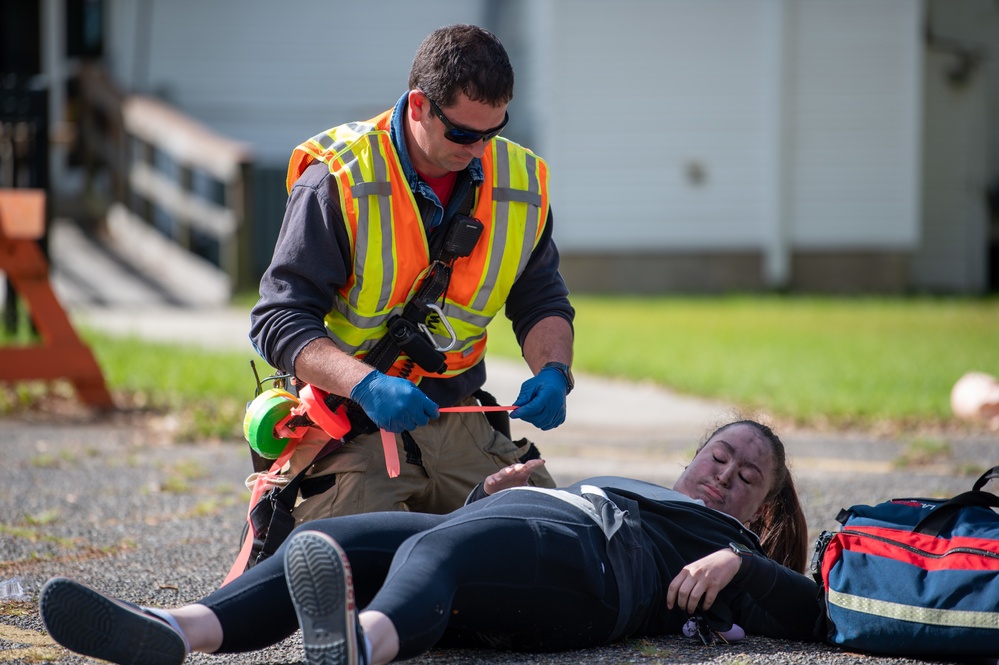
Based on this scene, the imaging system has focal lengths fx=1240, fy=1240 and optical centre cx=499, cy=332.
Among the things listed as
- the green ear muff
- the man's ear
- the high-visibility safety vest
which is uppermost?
the man's ear

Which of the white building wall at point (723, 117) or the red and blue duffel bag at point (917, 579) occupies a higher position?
the white building wall at point (723, 117)

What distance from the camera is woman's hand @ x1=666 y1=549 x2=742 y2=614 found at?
3211mm

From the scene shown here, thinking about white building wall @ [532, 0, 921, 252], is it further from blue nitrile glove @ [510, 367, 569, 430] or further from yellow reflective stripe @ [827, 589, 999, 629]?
yellow reflective stripe @ [827, 589, 999, 629]

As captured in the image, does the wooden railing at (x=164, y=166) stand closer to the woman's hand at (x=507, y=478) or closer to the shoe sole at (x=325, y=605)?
the woman's hand at (x=507, y=478)

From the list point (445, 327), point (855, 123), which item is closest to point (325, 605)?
point (445, 327)

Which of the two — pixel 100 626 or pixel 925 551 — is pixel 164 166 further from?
pixel 925 551

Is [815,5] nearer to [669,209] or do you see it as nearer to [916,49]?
[916,49]

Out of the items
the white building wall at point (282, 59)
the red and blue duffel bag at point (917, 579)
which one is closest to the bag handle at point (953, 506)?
the red and blue duffel bag at point (917, 579)

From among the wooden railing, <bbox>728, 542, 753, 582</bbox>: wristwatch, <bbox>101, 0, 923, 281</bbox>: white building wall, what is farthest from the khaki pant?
<bbox>101, 0, 923, 281</bbox>: white building wall

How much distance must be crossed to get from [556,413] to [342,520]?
0.83 m

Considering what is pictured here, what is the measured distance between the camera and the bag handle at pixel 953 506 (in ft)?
10.5

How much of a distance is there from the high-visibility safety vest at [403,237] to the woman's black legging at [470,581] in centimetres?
71

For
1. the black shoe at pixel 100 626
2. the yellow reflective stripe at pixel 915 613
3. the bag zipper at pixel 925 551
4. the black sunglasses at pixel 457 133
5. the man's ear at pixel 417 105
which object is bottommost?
the yellow reflective stripe at pixel 915 613

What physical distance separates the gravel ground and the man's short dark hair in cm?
153
